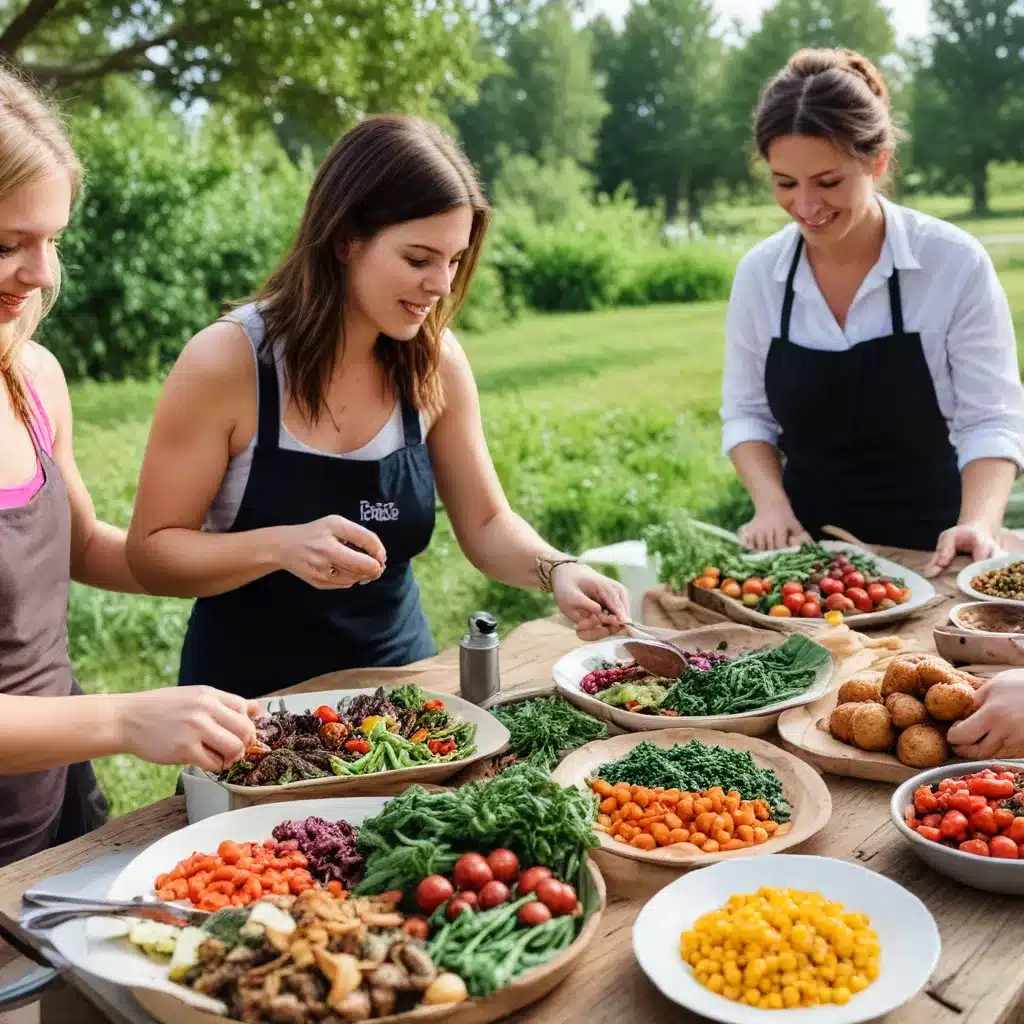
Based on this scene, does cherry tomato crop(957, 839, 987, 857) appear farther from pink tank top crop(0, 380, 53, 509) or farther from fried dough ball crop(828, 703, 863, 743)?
pink tank top crop(0, 380, 53, 509)

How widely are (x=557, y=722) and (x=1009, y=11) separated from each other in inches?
507

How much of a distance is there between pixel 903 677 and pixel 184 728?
52.8 inches

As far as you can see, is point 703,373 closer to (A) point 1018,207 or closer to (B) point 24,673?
(A) point 1018,207

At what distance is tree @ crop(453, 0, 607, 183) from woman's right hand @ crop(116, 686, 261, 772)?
28.5 m

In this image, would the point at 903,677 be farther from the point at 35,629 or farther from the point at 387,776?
the point at 35,629

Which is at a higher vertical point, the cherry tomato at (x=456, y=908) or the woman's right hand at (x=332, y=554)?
the woman's right hand at (x=332, y=554)

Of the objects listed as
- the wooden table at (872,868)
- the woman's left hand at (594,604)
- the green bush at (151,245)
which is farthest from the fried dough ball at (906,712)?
the green bush at (151,245)

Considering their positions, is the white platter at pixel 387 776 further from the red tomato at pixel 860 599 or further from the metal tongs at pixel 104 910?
the red tomato at pixel 860 599

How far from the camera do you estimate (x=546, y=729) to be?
236 centimetres

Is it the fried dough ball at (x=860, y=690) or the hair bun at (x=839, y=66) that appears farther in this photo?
the hair bun at (x=839, y=66)

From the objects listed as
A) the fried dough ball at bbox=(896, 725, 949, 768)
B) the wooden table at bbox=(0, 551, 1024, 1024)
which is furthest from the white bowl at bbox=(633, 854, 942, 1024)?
the fried dough ball at bbox=(896, 725, 949, 768)

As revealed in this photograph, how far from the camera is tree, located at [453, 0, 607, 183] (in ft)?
97.5

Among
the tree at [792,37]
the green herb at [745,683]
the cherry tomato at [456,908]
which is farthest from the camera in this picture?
the tree at [792,37]

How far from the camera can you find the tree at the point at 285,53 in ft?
34.3
